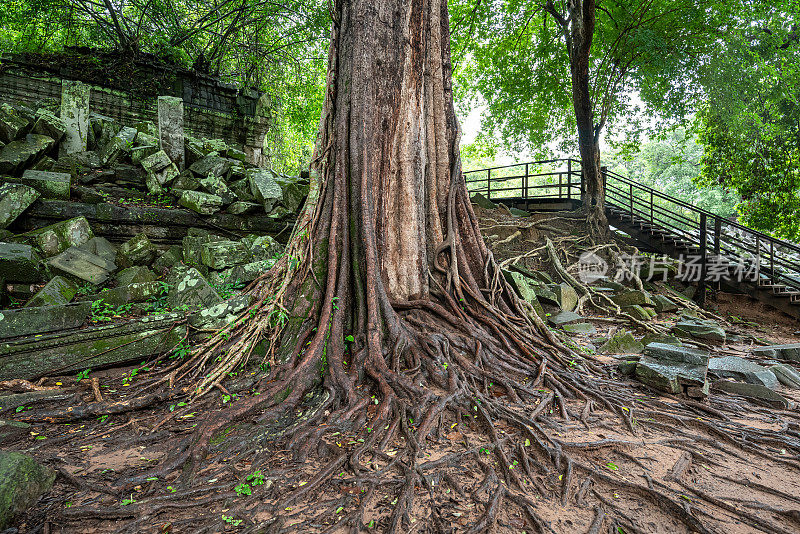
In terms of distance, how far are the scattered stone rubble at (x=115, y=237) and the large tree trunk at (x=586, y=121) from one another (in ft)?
21.8

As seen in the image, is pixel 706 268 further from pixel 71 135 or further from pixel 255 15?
pixel 255 15

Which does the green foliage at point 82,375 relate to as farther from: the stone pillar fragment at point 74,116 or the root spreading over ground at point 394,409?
the stone pillar fragment at point 74,116

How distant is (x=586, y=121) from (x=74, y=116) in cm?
1080

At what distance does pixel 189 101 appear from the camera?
11422 millimetres

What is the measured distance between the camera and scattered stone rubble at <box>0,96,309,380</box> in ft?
11.0

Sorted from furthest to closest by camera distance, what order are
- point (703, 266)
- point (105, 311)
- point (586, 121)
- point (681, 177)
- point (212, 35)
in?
point (681, 177), point (212, 35), point (586, 121), point (703, 266), point (105, 311)

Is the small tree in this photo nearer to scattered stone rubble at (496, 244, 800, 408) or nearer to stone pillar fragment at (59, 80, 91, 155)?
scattered stone rubble at (496, 244, 800, 408)

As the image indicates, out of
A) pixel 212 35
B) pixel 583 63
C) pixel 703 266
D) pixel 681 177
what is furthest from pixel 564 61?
pixel 681 177

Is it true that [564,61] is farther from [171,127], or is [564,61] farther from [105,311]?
[105,311]

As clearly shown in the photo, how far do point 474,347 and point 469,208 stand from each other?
1.67m

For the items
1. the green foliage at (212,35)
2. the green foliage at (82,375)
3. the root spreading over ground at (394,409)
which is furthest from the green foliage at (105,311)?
the green foliage at (212,35)

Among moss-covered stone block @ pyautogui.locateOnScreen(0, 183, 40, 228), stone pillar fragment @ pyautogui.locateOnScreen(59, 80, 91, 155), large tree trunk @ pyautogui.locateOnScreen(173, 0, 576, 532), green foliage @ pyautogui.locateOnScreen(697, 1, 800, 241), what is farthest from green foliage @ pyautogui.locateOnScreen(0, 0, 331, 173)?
green foliage @ pyautogui.locateOnScreen(697, 1, 800, 241)

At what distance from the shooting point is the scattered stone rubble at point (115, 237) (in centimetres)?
335

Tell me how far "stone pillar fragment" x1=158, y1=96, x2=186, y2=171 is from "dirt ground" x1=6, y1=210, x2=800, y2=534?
18.5 feet
